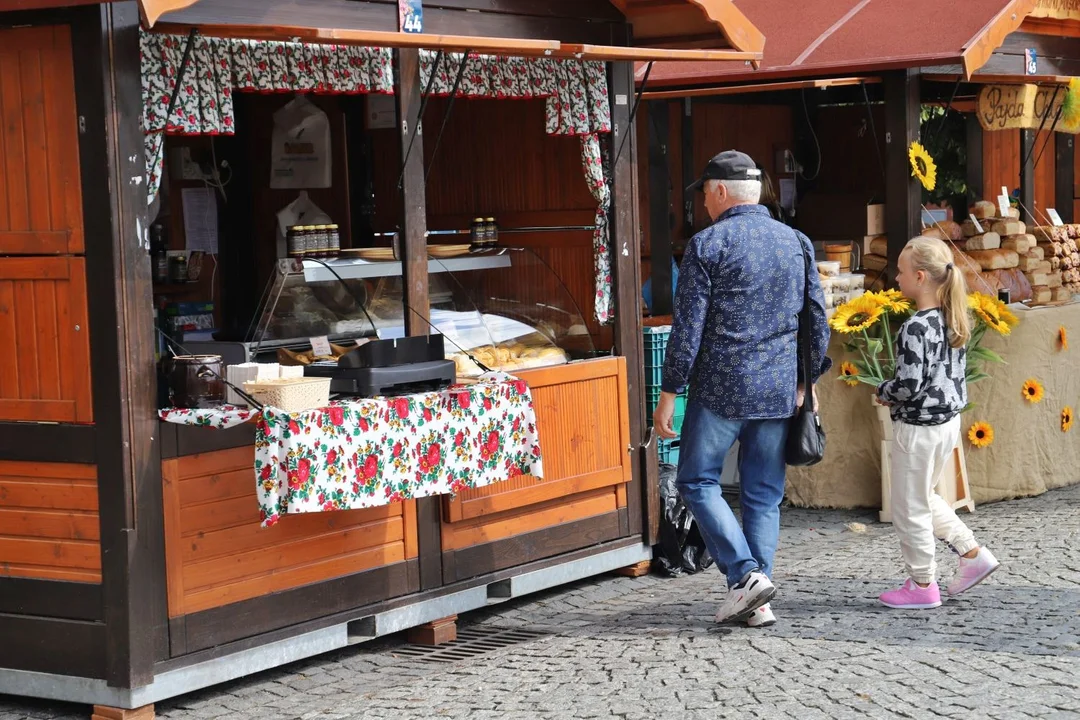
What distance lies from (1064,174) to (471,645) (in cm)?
754

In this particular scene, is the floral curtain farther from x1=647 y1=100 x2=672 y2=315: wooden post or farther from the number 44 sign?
x1=647 y1=100 x2=672 y2=315: wooden post


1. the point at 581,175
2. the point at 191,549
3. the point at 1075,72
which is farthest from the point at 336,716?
the point at 1075,72

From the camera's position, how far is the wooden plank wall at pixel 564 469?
6.36m

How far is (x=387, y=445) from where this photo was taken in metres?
5.51

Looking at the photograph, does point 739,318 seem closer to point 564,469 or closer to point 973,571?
point 564,469

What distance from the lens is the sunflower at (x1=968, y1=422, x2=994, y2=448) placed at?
28.3 feet

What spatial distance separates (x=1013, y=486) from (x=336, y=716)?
509 centimetres

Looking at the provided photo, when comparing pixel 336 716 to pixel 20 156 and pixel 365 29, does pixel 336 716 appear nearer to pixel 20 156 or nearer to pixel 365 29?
pixel 20 156

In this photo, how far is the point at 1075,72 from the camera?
9875 mm

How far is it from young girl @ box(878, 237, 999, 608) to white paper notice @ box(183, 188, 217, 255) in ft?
12.5

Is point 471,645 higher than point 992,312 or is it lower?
lower

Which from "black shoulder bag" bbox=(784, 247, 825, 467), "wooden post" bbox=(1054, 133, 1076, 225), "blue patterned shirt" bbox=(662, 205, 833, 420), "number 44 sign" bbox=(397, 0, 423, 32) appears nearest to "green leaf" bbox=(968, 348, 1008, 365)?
"black shoulder bag" bbox=(784, 247, 825, 467)

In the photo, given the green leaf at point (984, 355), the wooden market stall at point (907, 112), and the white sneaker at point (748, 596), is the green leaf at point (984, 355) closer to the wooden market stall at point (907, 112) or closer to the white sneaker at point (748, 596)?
the wooden market stall at point (907, 112)

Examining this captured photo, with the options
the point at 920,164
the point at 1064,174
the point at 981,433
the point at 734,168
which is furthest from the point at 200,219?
the point at 1064,174
